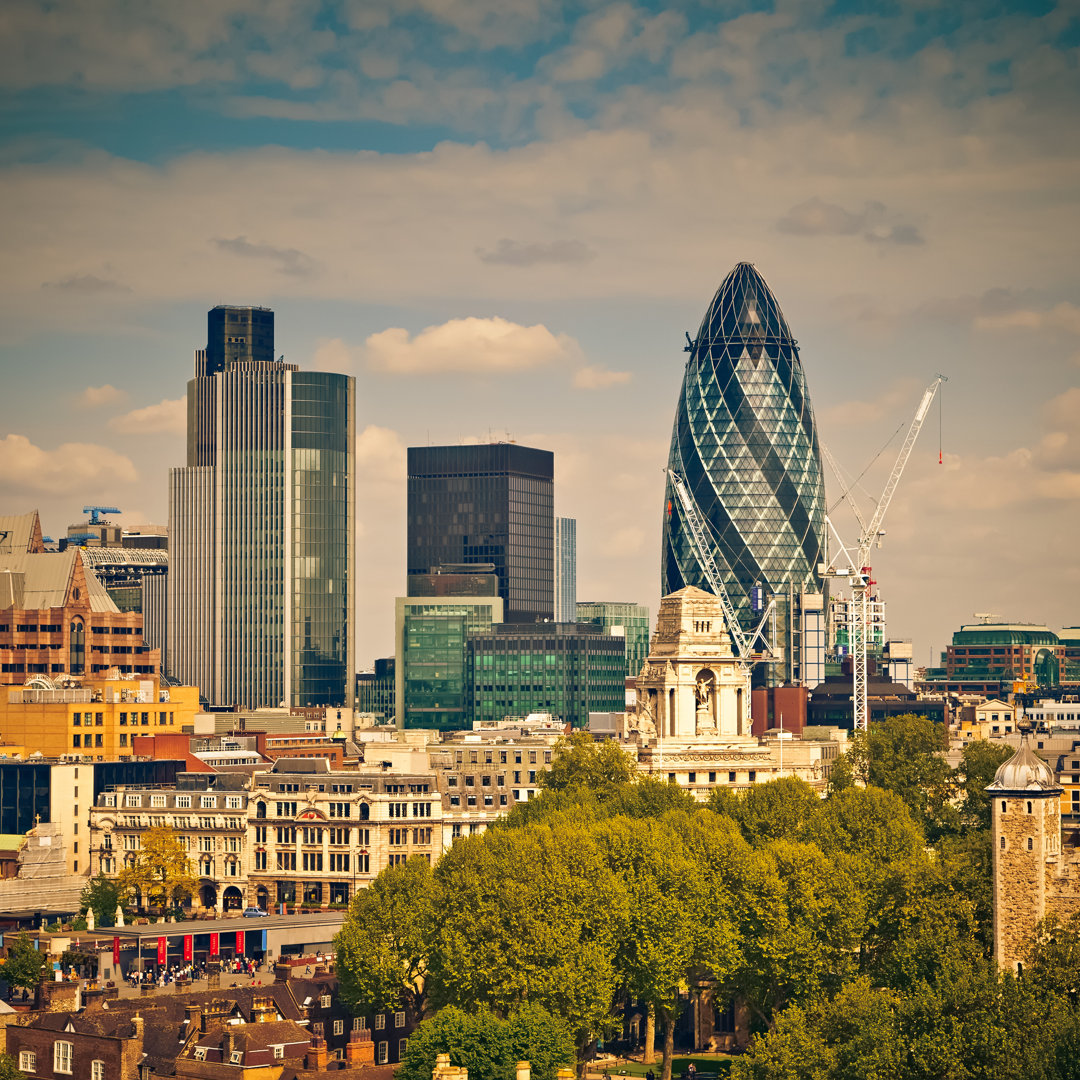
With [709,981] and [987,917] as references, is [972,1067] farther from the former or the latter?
[709,981]

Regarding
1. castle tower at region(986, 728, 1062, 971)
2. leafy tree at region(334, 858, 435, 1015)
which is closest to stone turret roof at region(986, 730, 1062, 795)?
castle tower at region(986, 728, 1062, 971)

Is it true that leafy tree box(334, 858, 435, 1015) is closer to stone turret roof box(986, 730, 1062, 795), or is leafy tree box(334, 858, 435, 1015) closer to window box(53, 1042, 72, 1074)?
window box(53, 1042, 72, 1074)

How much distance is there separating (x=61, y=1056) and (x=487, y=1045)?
79.0ft

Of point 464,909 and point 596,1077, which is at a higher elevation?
point 464,909

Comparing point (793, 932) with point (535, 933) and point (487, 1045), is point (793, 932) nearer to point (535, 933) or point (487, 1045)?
point (535, 933)

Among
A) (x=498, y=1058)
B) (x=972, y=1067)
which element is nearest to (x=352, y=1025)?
(x=498, y=1058)

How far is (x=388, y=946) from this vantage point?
528ft

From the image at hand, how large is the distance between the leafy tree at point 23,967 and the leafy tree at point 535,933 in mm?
26966

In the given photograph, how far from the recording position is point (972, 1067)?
12306 centimetres

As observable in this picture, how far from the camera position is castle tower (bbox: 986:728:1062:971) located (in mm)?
141500

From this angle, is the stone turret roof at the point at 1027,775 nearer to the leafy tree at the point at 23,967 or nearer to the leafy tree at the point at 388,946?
the leafy tree at the point at 388,946

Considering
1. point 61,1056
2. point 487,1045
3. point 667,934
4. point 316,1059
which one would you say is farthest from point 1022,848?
point 61,1056

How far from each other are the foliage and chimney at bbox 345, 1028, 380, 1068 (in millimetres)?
4628

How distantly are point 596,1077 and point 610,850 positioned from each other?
686 inches
